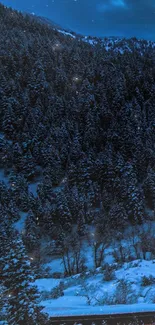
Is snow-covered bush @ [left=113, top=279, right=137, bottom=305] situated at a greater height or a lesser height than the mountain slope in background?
lesser

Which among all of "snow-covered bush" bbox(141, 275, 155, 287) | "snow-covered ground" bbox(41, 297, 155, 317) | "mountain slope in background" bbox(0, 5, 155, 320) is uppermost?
"mountain slope in background" bbox(0, 5, 155, 320)

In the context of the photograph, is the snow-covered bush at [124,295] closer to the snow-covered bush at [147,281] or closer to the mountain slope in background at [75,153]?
Answer: the snow-covered bush at [147,281]

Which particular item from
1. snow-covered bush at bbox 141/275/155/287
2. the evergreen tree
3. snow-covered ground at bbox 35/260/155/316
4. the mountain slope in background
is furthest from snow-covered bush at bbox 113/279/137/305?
the mountain slope in background

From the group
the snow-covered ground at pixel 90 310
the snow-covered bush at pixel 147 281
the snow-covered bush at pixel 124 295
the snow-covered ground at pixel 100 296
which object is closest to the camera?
the snow-covered ground at pixel 90 310

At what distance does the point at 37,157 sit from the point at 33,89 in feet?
78.1

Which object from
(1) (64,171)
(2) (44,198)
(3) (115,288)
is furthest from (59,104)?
(3) (115,288)

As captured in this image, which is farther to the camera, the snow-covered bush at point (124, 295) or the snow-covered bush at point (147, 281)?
the snow-covered bush at point (147, 281)

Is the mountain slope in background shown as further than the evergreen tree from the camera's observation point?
Yes

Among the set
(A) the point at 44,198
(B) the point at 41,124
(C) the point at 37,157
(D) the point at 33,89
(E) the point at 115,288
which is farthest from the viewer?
(D) the point at 33,89

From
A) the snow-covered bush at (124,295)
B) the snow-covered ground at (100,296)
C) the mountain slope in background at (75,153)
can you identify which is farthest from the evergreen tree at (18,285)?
the mountain slope in background at (75,153)

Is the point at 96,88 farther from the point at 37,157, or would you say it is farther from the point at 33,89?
the point at 37,157

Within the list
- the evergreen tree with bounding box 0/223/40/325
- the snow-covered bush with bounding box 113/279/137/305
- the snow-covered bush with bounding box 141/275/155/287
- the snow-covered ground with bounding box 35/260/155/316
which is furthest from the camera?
the snow-covered bush with bounding box 141/275/155/287

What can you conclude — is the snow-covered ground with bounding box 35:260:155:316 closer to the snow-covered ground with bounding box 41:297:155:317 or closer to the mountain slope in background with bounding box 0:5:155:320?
the snow-covered ground with bounding box 41:297:155:317

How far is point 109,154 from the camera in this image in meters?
48.5
